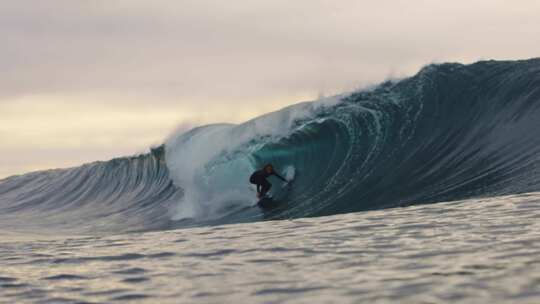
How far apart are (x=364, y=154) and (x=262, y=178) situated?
244 cm

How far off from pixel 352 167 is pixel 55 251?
7877mm

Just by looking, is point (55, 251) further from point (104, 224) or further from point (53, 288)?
point (104, 224)

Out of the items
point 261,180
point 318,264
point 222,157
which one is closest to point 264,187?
point 261,180

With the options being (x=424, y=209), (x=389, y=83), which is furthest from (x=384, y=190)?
(x=389, y=83)

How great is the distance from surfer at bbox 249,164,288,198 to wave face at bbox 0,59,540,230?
1.30ft

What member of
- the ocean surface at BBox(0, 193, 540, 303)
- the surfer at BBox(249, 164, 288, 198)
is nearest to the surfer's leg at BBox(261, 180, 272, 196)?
the surfer at BBox(249, 164, 288, 198)

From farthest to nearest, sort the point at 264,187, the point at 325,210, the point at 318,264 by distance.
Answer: the point at 264,187, the point at 325,210, the point at 318,264

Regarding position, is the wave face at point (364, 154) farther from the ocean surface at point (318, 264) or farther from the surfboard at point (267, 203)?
the ocean surface at point (318, 264)

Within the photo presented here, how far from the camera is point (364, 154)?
50.9 ft

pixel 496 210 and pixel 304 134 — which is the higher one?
pixel 304 134

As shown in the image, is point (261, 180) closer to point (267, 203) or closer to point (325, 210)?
point (267, 203)

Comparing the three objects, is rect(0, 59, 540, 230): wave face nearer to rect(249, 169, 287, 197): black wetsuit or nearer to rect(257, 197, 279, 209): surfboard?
rect(257, 197, 279, 209): surfboard

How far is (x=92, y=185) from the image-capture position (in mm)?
25969

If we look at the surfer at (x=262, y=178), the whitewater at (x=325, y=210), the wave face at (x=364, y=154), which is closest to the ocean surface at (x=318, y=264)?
the whitewater at (x=325, y=210)
